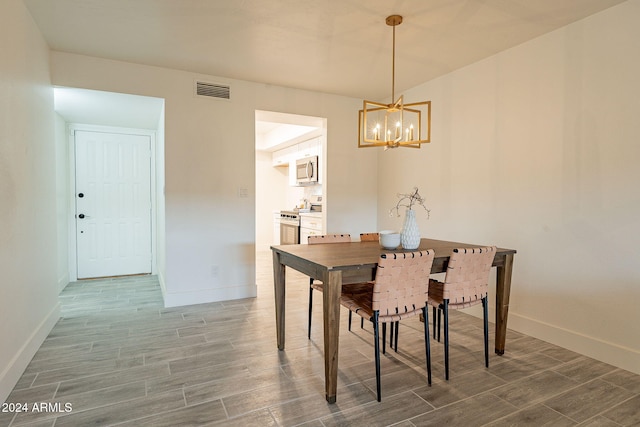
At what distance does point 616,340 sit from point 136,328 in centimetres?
390

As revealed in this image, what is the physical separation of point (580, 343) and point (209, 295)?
3.56 m

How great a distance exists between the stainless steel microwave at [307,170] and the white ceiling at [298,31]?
246cm

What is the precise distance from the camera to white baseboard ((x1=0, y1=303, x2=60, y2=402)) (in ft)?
6.60

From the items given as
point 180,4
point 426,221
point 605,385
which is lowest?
point 605,385

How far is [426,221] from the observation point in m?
4.15

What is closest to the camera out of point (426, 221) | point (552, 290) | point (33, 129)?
point (33, 129)

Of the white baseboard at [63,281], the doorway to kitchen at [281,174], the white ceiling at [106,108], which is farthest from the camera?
the doorway to kitchen at [281,174]

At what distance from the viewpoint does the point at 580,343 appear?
270 cm

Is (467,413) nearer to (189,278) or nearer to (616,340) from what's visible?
(616,340)

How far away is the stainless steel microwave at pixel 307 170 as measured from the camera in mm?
6223

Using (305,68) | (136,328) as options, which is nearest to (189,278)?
(136,328)

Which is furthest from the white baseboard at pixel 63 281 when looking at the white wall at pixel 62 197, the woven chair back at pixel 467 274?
the woven chair back at pixel 467 274

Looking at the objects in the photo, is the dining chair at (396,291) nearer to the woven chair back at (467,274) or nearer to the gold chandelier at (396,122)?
the woven chair back at (467,274)

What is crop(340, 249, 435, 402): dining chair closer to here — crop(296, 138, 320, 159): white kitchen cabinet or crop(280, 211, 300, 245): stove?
crop(296, 138, 320, 159): white kitchen cabinet
